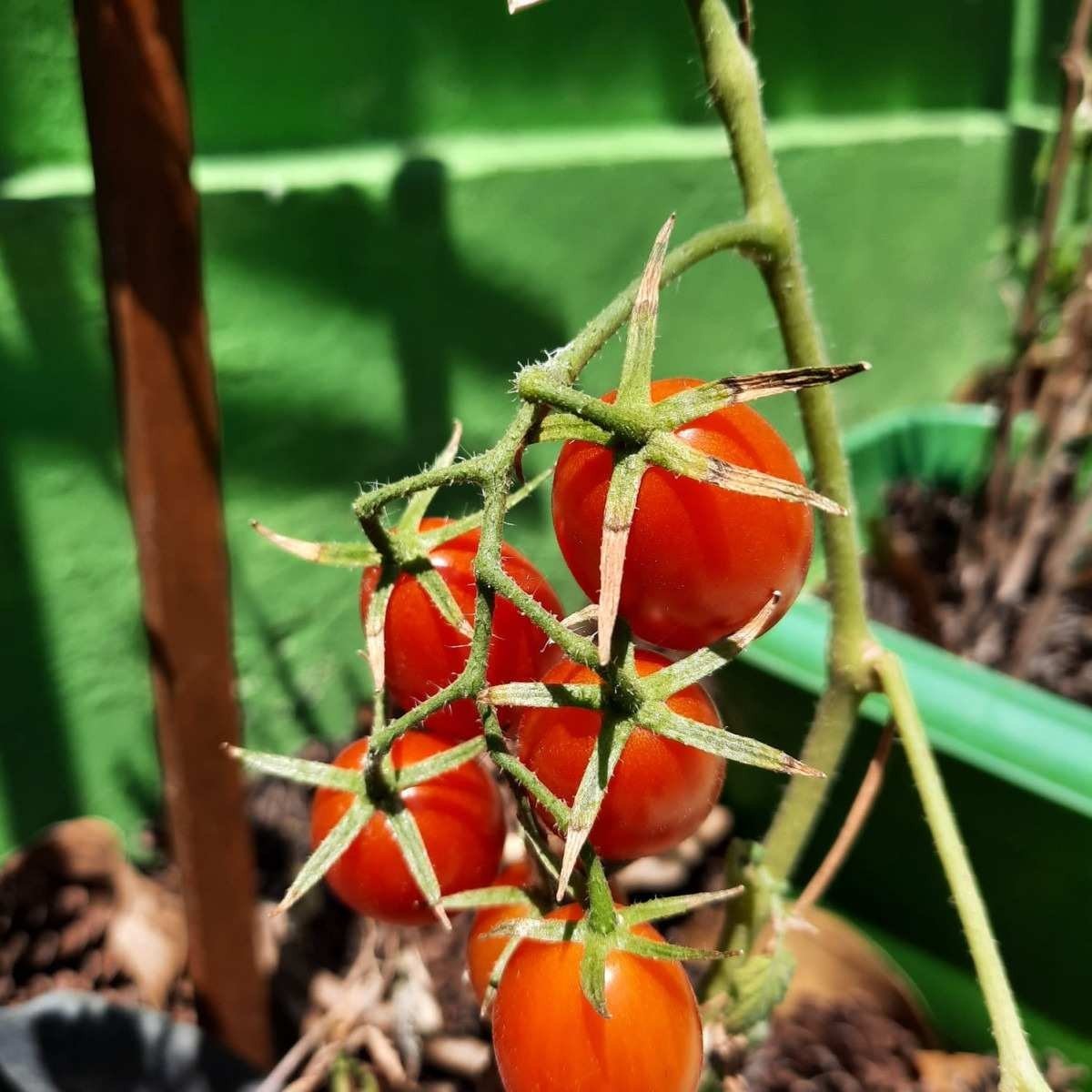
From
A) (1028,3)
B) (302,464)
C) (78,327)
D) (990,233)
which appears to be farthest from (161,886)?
(1028,3)

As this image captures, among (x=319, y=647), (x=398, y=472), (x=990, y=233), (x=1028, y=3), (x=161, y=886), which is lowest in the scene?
(x=161, y=886)

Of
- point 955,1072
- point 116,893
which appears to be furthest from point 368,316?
point 955,1072

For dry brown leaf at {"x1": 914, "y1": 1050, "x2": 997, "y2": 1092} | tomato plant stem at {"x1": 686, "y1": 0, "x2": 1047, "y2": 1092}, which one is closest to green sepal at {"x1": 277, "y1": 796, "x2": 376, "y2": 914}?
tomato plant stem at {"x1": 686, "y1": 0, "x2": 1047, "y2": 1092}

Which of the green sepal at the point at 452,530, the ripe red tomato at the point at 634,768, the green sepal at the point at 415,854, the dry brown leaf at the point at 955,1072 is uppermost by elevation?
the green sepal at the point at 452,530

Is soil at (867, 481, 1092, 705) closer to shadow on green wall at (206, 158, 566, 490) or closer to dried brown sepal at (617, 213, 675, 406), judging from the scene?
shadow on green wall at (206, 158, 566, 490)

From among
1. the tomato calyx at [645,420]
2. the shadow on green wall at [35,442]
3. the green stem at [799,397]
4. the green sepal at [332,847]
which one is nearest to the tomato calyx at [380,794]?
the green sepal at [332,847]

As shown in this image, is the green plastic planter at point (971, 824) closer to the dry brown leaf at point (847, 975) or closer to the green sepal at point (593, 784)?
the dry brown leaf at point (847, 975)

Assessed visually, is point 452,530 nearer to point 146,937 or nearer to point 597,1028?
point 597,1028

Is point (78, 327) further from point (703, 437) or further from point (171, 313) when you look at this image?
point (703, 437)
